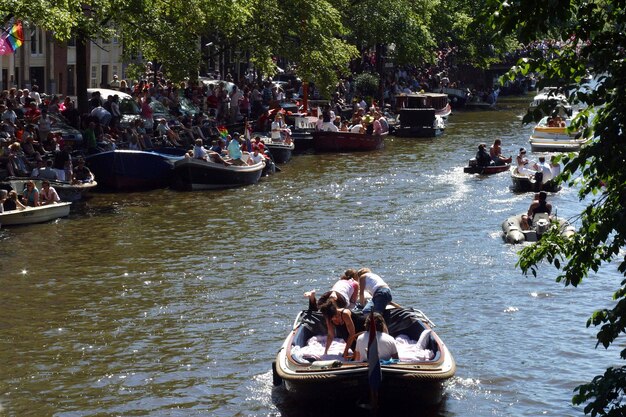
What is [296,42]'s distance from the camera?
51125 mm

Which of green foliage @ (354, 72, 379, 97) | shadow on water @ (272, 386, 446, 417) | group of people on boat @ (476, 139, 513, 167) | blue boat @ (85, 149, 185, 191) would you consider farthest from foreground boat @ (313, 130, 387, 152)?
shadow on water @ (272, 386, 446, 417)

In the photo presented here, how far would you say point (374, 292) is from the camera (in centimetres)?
1861

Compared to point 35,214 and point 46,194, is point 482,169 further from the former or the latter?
point 35,214

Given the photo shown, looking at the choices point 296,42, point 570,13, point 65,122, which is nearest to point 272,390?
point 570,13

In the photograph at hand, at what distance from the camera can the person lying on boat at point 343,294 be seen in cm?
1816

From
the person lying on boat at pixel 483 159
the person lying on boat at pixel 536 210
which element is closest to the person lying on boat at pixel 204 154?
the person lying on boat at pixel 483 159

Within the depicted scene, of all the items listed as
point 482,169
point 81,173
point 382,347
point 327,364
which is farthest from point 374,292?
point 482,169

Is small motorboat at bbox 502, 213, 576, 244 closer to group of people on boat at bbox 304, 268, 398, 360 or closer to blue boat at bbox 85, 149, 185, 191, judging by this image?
group of people on boat at bbox 304, 268, 398, 360

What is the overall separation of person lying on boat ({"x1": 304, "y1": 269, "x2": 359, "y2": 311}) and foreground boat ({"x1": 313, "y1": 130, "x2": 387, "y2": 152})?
31.0 metres

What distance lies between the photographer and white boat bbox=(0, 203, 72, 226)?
97.3ft

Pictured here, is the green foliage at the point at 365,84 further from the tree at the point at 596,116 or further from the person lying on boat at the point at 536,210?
the tree at the point at 596,116

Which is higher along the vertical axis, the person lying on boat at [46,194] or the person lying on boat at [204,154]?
the person lying on boat at [204,154]

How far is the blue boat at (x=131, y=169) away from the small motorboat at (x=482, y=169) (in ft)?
36.4

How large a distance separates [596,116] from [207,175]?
2840 centimetres
